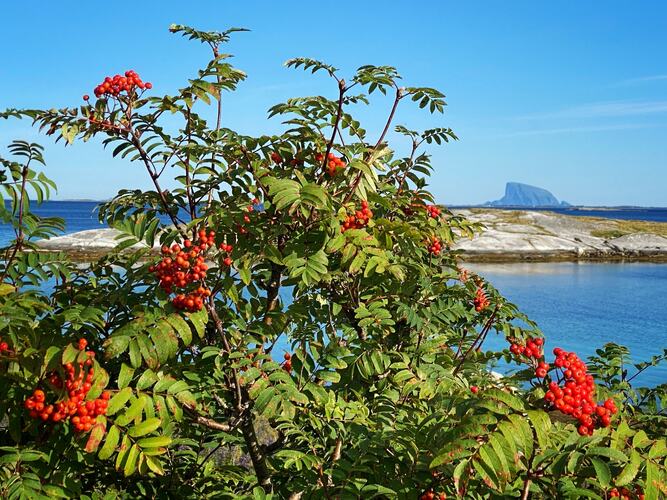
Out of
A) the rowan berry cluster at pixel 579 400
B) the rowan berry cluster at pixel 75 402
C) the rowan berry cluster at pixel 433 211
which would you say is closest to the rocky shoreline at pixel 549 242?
the rowan berry cluster at pixel 433 211

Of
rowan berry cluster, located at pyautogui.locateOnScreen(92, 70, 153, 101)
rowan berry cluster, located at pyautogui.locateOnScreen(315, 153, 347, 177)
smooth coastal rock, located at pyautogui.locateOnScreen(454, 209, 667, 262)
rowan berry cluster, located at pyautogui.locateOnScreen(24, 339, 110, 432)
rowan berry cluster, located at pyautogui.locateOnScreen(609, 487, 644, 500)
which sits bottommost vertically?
smooth coastal rock, located at pyautogui.locateOnScreen(454, 209, 667, 262)

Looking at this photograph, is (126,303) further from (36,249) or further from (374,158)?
(374,158)

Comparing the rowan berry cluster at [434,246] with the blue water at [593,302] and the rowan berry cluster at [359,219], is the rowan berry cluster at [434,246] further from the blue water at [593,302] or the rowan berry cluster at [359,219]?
the blue water at [593,302]

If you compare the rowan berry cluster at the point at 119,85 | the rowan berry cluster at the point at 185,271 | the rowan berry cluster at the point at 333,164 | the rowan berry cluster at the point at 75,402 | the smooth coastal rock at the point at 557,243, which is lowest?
the smooth coastal rock at the point at 557,243

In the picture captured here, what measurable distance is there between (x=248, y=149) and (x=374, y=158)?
75 centimetres

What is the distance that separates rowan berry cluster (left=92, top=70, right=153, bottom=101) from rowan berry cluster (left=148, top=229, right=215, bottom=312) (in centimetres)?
89

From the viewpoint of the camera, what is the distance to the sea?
19764 mm

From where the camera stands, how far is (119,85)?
3.32 metres

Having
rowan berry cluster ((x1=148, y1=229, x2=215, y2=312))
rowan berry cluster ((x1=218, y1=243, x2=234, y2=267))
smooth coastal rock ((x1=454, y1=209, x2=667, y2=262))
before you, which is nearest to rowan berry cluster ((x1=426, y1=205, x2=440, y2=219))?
rowan berry cluster ((x1=218, y1=243, x2=234, y2=267))

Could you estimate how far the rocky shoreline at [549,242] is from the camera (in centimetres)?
4678

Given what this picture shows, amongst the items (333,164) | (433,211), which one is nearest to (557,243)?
(433,211)

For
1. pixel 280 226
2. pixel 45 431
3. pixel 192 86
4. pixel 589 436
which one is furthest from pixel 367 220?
pixel 45 431

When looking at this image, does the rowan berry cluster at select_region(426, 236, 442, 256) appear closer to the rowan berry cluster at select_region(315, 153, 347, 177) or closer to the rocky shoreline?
the rowan berry cluster at select_region(315, 153, 347, 177)

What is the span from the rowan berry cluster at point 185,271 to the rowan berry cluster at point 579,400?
1719mm
